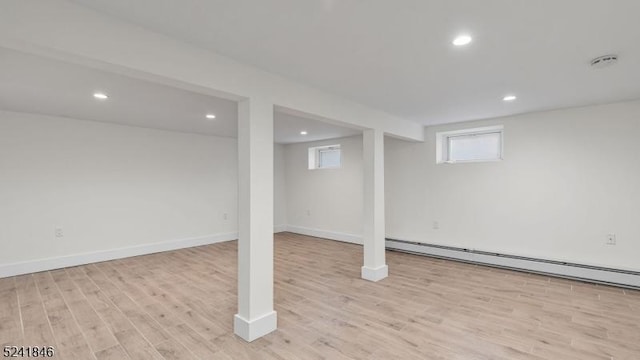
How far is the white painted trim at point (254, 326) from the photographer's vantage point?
7.97 ft

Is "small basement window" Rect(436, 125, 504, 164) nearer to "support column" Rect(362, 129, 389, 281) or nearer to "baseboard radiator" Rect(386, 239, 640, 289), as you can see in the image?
"baseboard radiator" Rect(386, 239, 640, 289)

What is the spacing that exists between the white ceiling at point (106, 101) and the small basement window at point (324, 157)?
5.06 feet

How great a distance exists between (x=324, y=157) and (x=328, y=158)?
0.43 feet

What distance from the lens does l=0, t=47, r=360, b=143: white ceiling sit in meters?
2.51

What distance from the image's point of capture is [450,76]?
2.78 meters

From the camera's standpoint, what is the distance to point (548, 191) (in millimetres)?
4133

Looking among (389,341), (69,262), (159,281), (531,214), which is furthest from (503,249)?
(69,262)

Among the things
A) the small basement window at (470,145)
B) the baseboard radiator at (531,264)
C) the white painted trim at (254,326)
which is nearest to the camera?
the white painted trim at (254,326)

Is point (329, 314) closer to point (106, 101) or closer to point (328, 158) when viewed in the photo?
point (106, 101)

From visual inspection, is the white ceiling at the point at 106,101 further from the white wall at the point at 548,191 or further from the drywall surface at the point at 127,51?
the white wall at the point at 548,191

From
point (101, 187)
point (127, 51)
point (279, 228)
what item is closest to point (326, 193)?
point (279, 228)

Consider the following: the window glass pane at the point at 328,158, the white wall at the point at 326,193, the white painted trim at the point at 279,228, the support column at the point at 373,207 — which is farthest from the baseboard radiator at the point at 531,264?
the white painted trim at the point at 279,228

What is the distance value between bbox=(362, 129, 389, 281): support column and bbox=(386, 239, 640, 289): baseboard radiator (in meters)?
1.48

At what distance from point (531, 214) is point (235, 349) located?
4256 millimetres
